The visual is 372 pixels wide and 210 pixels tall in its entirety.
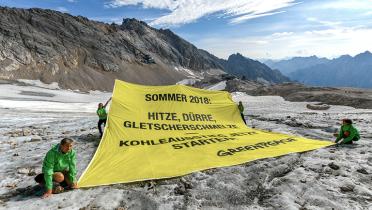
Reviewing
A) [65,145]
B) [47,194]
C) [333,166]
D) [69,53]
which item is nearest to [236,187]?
[333,166]

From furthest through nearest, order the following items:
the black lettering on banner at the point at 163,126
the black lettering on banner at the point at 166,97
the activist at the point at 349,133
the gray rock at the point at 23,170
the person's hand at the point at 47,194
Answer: the black lettering on banner at the point at 166,97
the black lettering on banner at the point at 163,126
the activist at the point at 349,133
the gray rock at the point at 23,170
the person's hand at the point at 47,194

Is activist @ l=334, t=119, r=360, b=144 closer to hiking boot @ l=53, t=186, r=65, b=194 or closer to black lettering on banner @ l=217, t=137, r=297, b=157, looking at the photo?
black lettering on banner @ l=217, t=137, r=297, b=157

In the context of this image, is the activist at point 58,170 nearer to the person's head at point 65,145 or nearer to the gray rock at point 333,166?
the person's head at point 65,145

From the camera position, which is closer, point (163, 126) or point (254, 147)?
point (254, 147)

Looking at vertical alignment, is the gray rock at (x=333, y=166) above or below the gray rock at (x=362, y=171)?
above

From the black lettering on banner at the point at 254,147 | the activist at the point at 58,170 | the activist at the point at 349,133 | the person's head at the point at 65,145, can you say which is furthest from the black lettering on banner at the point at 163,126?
the person's head at the point at 65,145

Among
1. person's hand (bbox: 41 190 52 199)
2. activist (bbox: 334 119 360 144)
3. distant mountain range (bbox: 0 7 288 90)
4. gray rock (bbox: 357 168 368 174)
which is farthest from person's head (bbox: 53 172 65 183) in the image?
distant mountain range (bbox: 0 7 288 90)

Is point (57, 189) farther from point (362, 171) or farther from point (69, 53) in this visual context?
point (69, 53)

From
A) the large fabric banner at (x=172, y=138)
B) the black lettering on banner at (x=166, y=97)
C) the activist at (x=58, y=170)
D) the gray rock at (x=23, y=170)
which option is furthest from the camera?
the black lettering on banner at (x=166, y=97)
